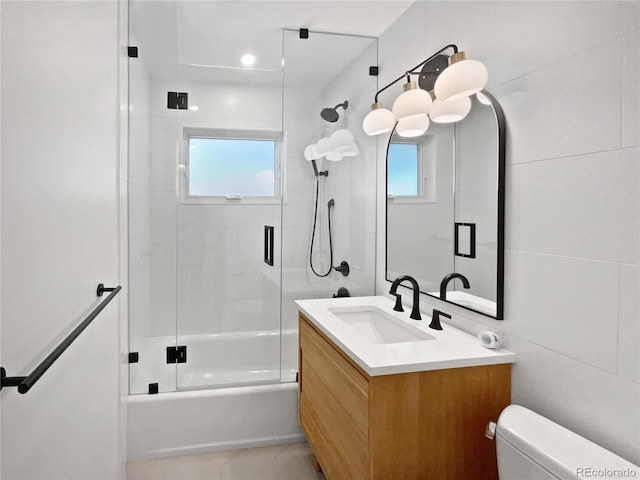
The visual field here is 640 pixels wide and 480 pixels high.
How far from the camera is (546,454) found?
3.41 ft

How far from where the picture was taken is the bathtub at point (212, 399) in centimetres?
227

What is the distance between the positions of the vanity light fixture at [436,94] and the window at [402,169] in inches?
3.6

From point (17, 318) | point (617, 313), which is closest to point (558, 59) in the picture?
point (617, 313)

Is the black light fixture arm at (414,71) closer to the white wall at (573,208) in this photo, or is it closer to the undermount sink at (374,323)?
the white wall at (573,208)

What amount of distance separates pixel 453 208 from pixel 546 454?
1.02 m

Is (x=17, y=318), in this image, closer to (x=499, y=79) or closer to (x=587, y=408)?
(x=587, y=408)

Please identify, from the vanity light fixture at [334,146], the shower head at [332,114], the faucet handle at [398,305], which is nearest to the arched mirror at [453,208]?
the faucet handle at [398,305]

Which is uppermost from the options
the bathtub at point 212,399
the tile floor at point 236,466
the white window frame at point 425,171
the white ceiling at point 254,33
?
the white ceiling at point 254,33

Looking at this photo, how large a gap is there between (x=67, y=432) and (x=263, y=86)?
207 cm

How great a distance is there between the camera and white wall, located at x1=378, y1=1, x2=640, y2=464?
107 centimetres

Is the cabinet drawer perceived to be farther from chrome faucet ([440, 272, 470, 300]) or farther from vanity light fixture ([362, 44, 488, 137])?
vanity light fixture ([362, 44, 488, 137])

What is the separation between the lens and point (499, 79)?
1541 millimetres

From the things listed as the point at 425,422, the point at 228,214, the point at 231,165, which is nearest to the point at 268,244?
the point at 228,214

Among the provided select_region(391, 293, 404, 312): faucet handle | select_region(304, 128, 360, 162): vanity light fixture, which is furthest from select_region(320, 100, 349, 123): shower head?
select_region(391, 293, 404, 312): faucet handle
